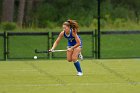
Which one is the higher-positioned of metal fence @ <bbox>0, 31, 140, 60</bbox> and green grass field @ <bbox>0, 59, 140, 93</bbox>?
A: metal fence @ <bbox>0, 31, 140, 60</bbox>

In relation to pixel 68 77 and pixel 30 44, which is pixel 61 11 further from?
pixel 68 77

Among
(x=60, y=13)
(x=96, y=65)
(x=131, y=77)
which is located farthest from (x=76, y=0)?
(x=131, y=77)

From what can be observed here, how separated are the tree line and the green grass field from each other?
1748cm

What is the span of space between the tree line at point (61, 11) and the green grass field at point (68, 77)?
57.3 ft

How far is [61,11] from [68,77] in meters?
30.9

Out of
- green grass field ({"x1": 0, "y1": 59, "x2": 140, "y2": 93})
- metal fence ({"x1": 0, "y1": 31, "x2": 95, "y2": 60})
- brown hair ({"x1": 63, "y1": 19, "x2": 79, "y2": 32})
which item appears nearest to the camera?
green grass field ({"x1": 0, "y1": 59, "x2": 140, "y2": 93})

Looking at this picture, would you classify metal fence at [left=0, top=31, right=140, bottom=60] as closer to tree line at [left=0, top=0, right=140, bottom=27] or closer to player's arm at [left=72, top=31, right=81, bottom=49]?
player's arm at [left=72, top=31, right=81, bottom=49]

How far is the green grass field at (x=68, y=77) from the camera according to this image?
17.0 m

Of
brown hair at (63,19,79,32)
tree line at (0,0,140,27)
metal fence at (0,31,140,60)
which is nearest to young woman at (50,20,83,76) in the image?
brown hair at (63,19,79,32)

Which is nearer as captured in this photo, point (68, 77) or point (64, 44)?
point (68, 77)

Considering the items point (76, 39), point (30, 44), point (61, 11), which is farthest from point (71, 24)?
point (61, 11)

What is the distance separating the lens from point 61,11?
50719 millimetres

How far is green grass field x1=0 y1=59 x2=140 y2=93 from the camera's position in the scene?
17.0 m

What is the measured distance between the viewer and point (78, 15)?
1842 inches
